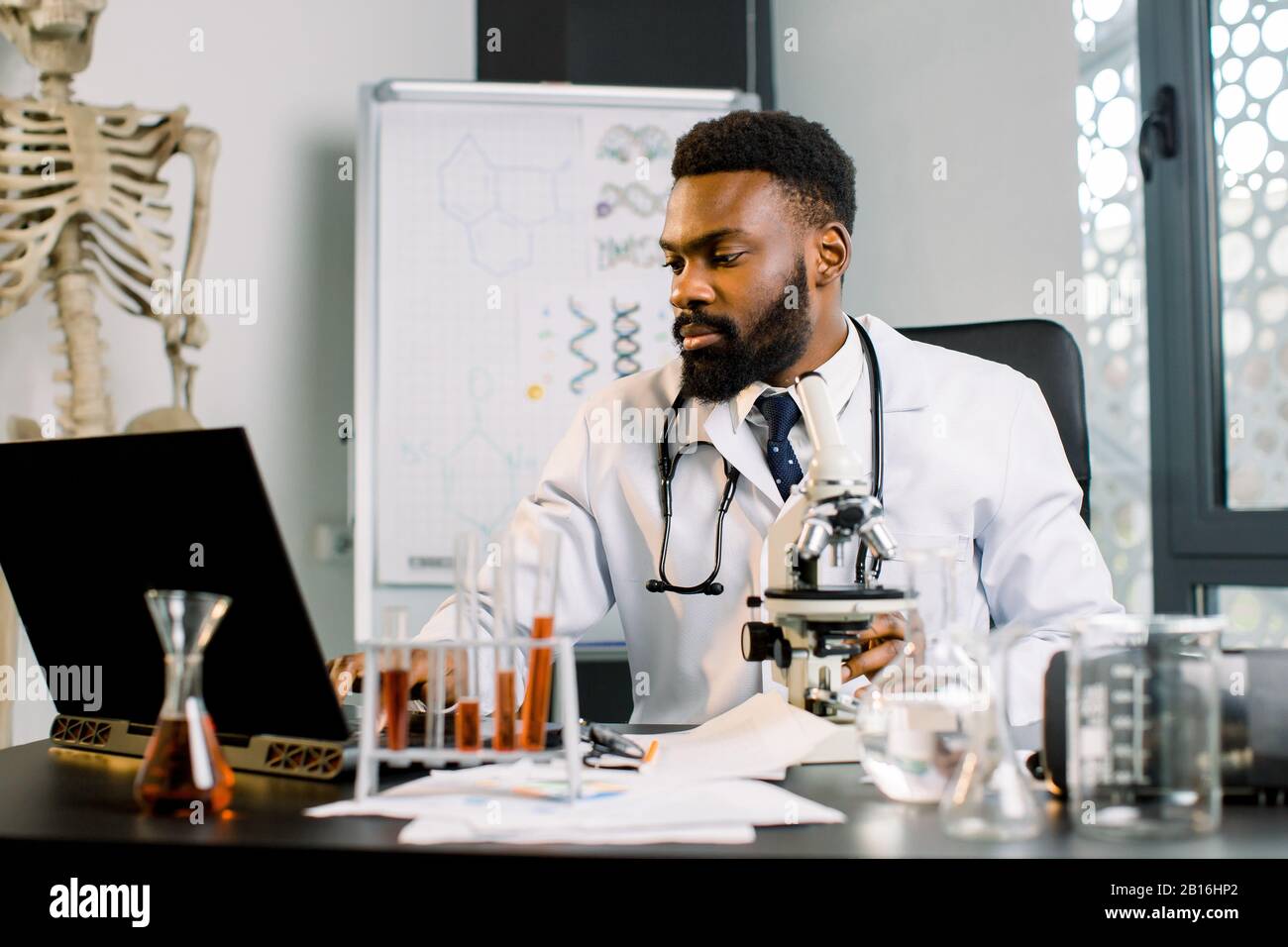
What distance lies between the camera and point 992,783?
0.81m

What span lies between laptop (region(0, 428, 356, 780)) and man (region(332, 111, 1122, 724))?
2.27 ft

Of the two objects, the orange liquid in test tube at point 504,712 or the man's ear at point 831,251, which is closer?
the orange liquid in test tube at point 504,712

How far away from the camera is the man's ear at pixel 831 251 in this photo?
6.43 feet

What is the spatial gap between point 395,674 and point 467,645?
7cm

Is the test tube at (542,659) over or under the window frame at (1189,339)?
under

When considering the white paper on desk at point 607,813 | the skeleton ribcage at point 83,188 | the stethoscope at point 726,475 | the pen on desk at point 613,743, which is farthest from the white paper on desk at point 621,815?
the skeleton ribcage at point 83,188

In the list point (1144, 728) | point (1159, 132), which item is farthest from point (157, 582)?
point (1159, 132)

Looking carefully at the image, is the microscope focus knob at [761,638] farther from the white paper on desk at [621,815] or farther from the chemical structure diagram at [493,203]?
the chemical structure diagram at [493,203]

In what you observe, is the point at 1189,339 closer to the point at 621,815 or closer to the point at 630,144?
the point at 630,144

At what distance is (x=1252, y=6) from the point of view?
8.15 feet

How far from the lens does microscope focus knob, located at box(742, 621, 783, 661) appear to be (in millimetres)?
1153

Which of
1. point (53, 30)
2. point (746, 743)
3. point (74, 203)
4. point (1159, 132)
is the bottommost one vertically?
point (746, 743)

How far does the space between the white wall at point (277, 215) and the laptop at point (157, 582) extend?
1.83 m

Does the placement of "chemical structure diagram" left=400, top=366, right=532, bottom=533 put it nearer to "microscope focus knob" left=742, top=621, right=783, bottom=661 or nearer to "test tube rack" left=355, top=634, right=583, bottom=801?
"microscope focus knob" left=742, top=621, right=783, bottom=661
